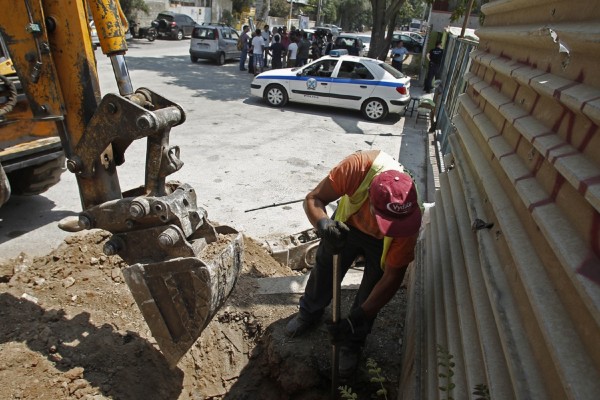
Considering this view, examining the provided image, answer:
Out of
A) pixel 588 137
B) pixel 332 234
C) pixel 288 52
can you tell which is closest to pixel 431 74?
pixel 288 52

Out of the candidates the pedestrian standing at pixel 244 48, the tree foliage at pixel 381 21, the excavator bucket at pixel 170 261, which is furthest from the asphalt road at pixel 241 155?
the tree foliage at pixel 381 21

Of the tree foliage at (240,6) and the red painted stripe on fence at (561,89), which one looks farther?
the tree foliage at (240,6)

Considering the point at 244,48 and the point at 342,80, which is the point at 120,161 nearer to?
the point at 342,80

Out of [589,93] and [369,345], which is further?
[369,345]

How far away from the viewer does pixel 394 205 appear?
257 centimetres

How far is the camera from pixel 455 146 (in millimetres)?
3740

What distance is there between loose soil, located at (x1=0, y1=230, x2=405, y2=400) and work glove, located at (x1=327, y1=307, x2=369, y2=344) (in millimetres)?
369

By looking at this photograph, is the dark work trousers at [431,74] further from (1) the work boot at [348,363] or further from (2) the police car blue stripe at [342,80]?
(1) the work boot at [348,363]

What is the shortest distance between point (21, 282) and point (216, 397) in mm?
2034

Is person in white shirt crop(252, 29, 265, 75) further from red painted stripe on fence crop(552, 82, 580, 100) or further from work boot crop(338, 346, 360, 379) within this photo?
red painted stripe on fence crop(552, 82, 580, 100)

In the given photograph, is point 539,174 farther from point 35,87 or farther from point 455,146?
point 35,87

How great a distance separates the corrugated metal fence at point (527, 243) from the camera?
1267 millimetres

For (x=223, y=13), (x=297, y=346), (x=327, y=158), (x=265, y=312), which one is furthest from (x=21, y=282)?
(x=223, y=13)

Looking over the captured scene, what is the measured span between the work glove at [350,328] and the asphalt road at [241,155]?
8.41ft
